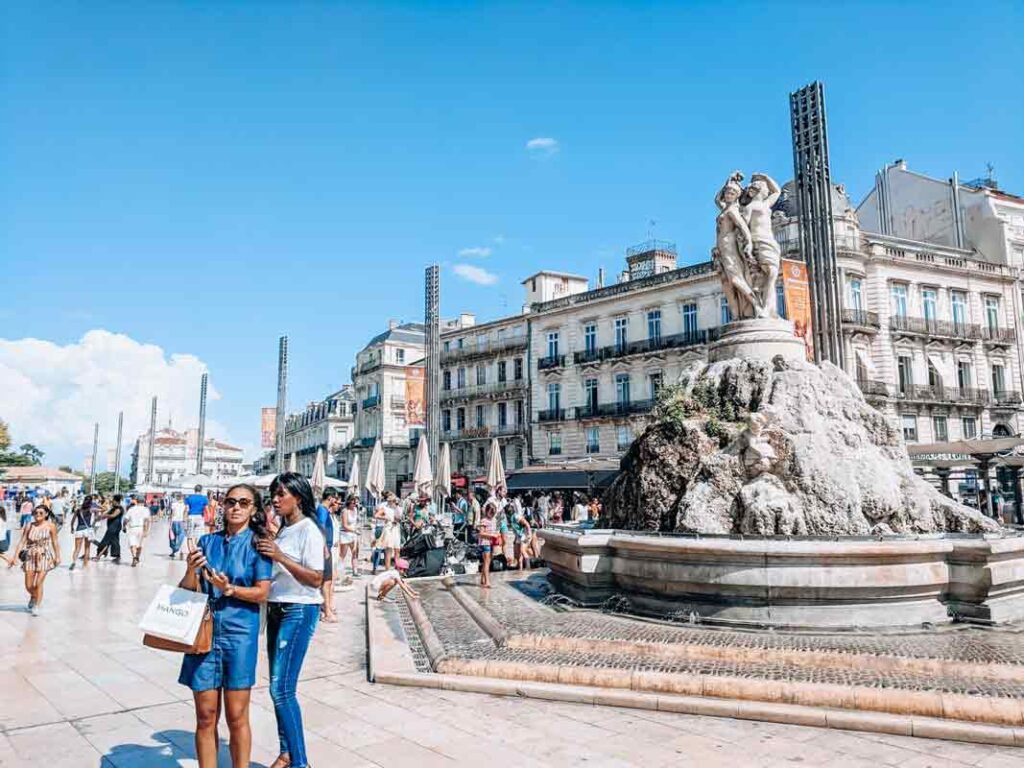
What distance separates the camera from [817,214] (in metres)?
16.5

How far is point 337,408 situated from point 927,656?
6437cm

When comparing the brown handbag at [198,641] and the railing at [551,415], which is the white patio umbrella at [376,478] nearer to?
the railing at [551,415]

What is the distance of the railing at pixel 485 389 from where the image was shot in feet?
138

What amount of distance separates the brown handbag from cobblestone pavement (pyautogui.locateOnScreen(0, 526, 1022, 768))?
122cm

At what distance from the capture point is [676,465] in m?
9.84

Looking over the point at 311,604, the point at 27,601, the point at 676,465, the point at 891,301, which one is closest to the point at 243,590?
the point at 311,604

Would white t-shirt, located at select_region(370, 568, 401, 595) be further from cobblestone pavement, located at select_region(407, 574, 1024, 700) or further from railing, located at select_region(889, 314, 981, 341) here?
railing, located at select_region(889, 314, 981, 341)

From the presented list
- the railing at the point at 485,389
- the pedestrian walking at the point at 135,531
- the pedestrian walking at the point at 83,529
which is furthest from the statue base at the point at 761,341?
the railing at the point at 485,389

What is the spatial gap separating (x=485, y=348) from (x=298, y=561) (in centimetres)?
4049

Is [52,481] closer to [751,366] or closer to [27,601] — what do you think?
[27,601]

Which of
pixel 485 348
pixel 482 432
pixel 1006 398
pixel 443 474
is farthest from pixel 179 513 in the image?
pixel 1006 398

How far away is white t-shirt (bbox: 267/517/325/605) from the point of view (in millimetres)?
4031

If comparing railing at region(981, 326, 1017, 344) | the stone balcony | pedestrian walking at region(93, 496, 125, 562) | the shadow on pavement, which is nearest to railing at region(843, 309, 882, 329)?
the stone balcony

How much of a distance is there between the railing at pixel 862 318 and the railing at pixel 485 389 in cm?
1717
